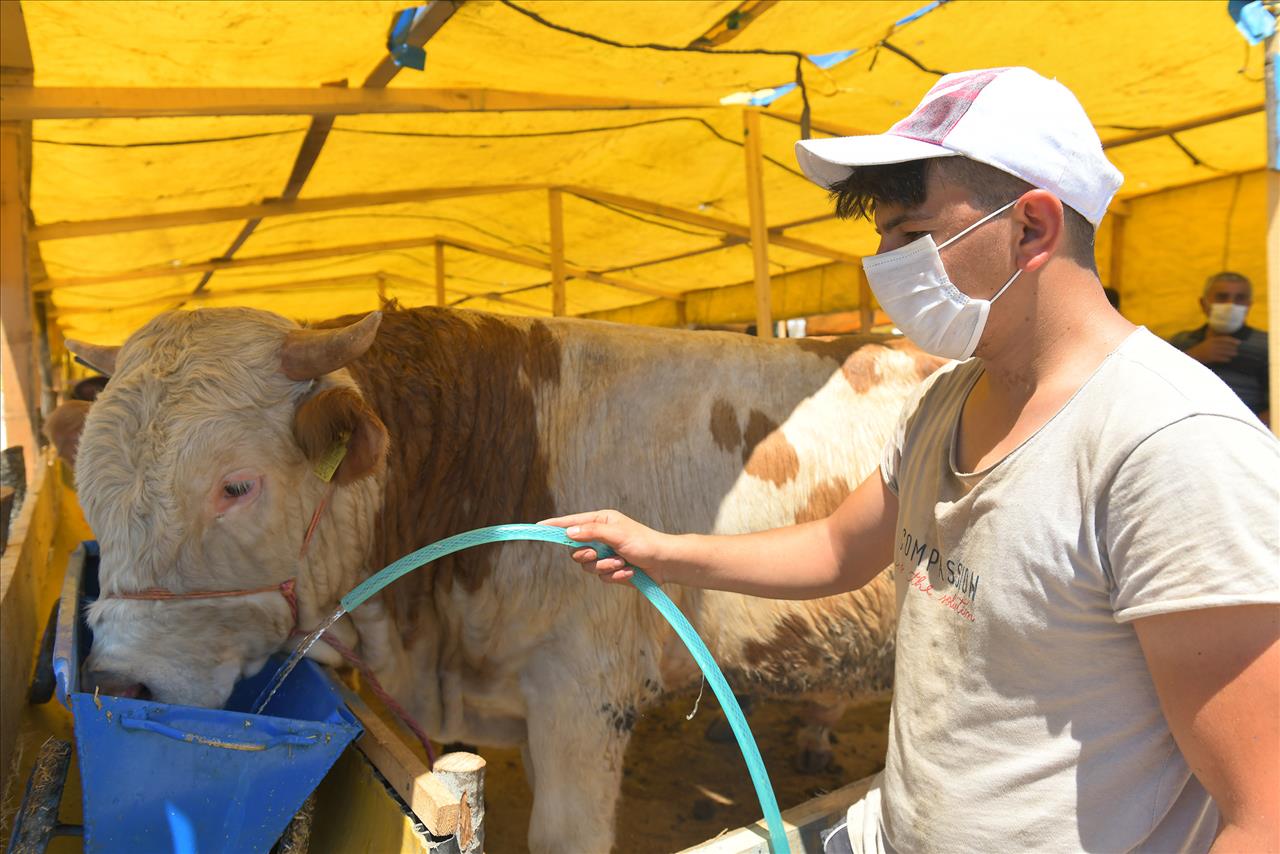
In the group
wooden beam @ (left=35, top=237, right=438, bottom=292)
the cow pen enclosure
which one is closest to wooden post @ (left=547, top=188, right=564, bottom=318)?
the cow pen enclosure

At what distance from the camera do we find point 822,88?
5.38 meters

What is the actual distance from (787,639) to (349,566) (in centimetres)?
136

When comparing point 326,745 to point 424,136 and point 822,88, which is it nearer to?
point 822,88

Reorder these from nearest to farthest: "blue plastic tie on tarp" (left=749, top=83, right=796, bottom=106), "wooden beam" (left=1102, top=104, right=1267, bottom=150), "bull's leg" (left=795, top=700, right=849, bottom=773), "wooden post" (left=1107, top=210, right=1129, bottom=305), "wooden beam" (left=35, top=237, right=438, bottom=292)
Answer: "bull's leg" (left=795, top=700, right=849, bottom=773)
"blue plastic tie on tarp" (left=749, top=83, right=796, bottom=106)
"wooden beam" (left=1102, top=104, right=1267, bottom=150)
"wooden post" (left=1107, top=210, right=1129, bottom=305)
"wooden beam" (left=35, top=237, right=438, bottom=292)

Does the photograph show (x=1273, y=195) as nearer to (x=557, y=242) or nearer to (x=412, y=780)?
(x=412, y=780)

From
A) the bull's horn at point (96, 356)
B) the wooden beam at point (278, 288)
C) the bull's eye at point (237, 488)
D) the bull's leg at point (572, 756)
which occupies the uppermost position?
the wooden beam at point (278, 288)

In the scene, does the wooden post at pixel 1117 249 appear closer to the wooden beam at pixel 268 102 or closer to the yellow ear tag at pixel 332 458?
the wooden beam at pixel 268 102

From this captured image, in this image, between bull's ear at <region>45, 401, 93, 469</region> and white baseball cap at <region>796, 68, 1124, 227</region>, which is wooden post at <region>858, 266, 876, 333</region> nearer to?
bull's ear at <region>45, 401, 93, 469</region>

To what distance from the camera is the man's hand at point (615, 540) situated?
164 cm

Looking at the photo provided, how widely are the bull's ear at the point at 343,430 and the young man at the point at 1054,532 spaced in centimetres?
122

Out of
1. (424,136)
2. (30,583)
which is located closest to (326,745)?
(30,583)

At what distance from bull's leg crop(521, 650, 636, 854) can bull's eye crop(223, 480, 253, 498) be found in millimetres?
963

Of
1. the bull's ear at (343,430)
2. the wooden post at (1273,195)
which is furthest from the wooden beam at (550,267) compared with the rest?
the wooden post at (1273,195)

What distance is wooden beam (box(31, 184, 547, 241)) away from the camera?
24.1 feet
